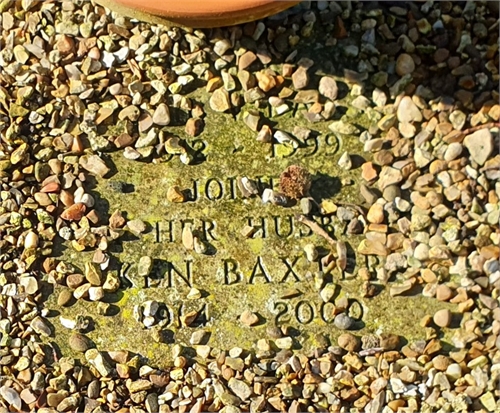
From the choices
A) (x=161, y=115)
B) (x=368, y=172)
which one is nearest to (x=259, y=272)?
(x=368, y=172)

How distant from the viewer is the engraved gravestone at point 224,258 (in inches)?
78.3

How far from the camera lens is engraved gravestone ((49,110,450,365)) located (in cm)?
199

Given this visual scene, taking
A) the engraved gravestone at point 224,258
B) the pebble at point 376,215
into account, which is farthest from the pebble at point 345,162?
the pebble at point 376,215

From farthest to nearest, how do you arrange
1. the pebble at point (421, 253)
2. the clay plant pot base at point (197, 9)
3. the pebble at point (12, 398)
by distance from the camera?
the pebble at point (421, 253)
the pebble at point (12, 398)
the clay plant pot base at point (197, 9)

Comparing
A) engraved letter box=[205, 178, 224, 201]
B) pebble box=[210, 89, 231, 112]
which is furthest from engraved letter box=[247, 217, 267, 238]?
pebble box=[210, 89, 231, 112]

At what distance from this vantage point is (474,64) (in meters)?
2.15

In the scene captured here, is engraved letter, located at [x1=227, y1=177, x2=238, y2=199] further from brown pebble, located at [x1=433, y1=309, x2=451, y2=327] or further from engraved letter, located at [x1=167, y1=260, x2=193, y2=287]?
brown pebble, located at [x1=433, y1=309, x2=451, y2=327]

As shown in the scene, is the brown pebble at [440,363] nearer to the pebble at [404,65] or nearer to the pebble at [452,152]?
the pebble at [452,152]

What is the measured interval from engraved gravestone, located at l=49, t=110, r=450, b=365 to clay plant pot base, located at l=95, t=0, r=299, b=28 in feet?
1.11

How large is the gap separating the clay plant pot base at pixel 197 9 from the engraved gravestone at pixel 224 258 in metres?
0.34

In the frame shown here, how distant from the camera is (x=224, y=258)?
2029 millimetres

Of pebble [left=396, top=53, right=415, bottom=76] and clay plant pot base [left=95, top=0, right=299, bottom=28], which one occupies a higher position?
clay plant pot base [left=95, top=0, right=299, bottom=28]

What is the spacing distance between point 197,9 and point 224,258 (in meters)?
0.65

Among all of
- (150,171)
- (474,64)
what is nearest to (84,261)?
(150,171)
